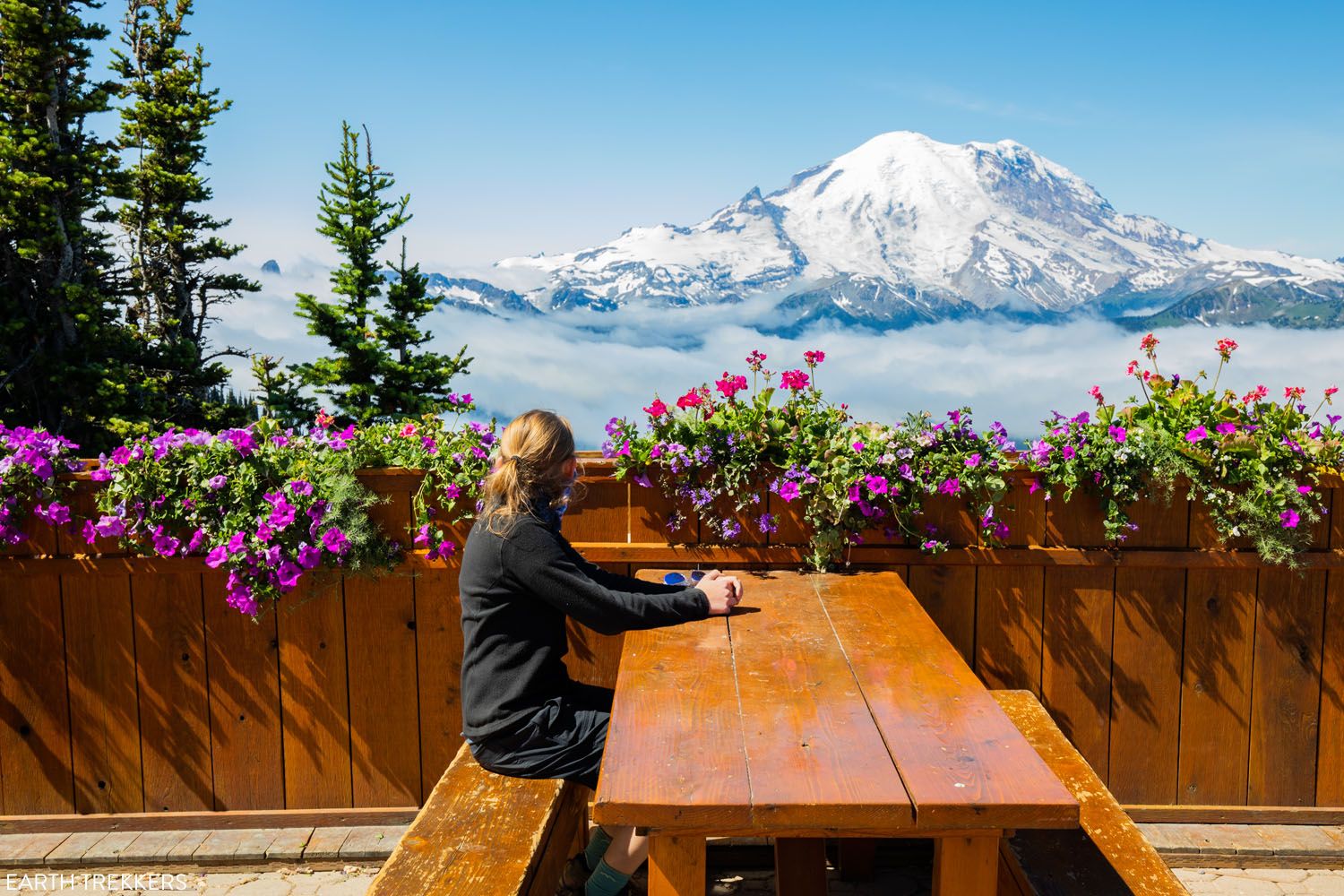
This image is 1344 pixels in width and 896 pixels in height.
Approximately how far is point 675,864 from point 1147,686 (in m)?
2.39

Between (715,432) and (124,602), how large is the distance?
2.14 metres

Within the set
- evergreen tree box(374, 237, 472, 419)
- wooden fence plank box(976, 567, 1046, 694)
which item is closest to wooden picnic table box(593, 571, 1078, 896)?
wooden fence plank box(976, 567, 1046, 694)

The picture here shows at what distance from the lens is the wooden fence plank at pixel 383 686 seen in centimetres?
351

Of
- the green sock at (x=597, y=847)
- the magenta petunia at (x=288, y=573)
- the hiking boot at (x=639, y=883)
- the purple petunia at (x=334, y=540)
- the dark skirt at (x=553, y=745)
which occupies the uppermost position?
the purple petunia at (x=334, y=540)

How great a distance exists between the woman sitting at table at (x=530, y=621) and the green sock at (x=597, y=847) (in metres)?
0.03

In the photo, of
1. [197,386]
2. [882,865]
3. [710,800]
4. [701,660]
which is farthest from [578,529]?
[197,386]

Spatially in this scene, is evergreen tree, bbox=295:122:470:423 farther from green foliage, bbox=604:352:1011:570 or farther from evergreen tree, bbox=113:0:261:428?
green foliage, bbox=604:352:1011:570

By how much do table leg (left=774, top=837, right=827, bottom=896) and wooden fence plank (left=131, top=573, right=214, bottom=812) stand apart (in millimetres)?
2174

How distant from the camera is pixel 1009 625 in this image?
3.52 meters

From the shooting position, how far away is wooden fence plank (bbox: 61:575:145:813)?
11.4ft

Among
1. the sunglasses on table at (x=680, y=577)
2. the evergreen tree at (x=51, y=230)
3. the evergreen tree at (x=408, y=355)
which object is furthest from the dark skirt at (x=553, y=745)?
the evergreen tree at (x=408, y=355)

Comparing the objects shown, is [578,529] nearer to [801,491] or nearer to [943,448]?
[801,491]

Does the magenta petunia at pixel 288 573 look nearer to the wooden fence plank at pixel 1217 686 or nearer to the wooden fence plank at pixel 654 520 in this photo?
the wooden fence plank at pixel 654 520

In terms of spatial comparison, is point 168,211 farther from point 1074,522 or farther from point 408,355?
point 1074,522
